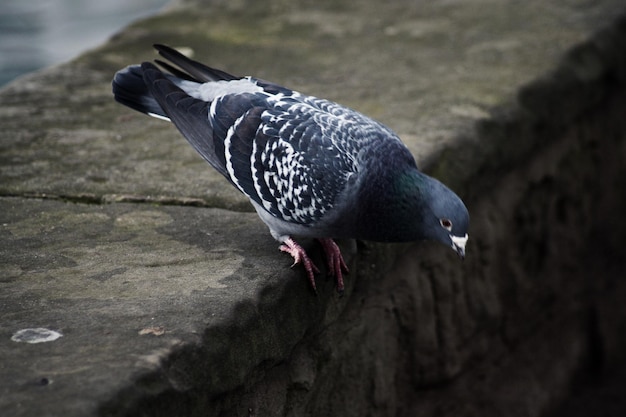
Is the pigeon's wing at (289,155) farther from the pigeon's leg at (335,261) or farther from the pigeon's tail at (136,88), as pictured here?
the pigeon's tail at (136,88)

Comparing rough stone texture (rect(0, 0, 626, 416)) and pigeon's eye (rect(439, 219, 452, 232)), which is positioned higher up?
pigeon's eye (rect(439, 219, 452, 232))

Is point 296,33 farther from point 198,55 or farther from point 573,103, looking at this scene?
point 573,103

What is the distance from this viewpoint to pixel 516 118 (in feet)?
13.1

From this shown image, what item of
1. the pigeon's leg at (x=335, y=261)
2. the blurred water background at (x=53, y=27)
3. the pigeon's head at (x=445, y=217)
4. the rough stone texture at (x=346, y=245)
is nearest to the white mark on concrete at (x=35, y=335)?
the rough stone texture at (x=346, y=245)

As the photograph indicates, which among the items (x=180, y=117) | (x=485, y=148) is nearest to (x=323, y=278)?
(x=180, y=117)

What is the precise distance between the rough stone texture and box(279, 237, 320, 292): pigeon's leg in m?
0.04

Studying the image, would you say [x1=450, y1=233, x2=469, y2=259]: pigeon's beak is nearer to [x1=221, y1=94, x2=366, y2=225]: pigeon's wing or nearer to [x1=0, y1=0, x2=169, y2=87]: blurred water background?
[x1=221, y1=94, x2=366, y2=225]: pigeon's wing

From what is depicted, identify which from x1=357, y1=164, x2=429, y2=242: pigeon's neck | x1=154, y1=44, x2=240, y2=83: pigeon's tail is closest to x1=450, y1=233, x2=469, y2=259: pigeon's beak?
x1=357, y1=164, x2=429, y2=242: pigeon's neck

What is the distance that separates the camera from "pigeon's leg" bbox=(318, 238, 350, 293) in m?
2.90

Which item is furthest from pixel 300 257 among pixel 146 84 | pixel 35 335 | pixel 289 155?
pixel 146 84

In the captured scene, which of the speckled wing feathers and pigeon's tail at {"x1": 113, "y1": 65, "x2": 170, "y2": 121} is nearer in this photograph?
the speckled wing feathers

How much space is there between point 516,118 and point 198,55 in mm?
1764

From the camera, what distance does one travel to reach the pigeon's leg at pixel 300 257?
2752 mm

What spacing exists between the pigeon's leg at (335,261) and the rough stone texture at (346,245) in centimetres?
4
